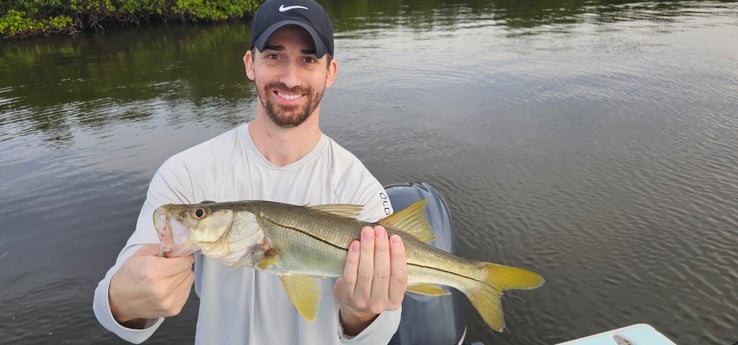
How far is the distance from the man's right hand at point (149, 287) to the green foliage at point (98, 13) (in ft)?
140

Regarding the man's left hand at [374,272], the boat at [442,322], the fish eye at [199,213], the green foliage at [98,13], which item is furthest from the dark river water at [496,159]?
the green foliage at [98,13]

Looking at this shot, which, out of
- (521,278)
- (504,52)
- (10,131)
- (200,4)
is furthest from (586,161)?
(200,4)

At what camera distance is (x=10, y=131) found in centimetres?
1420

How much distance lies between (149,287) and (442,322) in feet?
9.85

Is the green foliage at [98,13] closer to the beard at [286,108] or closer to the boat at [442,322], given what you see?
the boat at [442,322]

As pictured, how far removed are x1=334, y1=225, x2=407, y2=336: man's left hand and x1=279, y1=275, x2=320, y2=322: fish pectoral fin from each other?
15 cm

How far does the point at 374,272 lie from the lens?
2584 mm

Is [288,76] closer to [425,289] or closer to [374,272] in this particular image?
[374,272]

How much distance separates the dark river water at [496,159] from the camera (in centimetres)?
719

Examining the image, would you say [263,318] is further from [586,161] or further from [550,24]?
[550,24]

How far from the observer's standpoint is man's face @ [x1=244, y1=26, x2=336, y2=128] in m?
3.05

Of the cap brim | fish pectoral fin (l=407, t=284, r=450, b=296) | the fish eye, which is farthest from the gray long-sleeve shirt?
the cap brim

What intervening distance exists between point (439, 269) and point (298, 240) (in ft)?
2.95

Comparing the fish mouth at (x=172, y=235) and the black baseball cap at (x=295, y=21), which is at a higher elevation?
the black baseball cap at (x=295, y=21)
